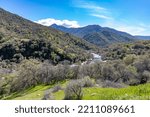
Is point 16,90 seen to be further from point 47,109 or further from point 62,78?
point 47,109

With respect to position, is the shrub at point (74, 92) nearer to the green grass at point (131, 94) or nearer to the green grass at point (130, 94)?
the green grass at point (130, 94)

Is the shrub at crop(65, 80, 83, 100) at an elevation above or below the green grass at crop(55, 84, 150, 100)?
below

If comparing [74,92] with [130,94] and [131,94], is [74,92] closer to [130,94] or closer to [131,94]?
[131,94]

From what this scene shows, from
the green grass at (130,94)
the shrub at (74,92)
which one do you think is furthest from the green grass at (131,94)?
the shrub at (74,92)

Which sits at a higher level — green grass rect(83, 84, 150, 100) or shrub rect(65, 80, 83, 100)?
green grass rect(83, 84, 150, 100)

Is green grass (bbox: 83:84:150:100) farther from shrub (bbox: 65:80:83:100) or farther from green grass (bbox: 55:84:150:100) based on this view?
shrub (bbox: 65:80:83:100)

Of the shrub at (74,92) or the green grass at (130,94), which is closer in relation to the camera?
the green grass at (130,94)

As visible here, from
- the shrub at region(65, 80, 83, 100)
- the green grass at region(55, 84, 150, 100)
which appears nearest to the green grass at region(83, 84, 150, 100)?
the green grass at region(55, 84, 150, 100)

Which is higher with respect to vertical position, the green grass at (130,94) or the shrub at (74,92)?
the green grass at (130,94)

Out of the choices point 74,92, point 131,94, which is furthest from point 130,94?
point 74,92

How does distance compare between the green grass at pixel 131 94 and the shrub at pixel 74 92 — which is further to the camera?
the shrub at pixel 74 92

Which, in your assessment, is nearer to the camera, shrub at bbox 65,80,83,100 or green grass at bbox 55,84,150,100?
green grass at bbox 55,84,150,100

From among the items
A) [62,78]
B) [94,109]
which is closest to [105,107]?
[94,109]
